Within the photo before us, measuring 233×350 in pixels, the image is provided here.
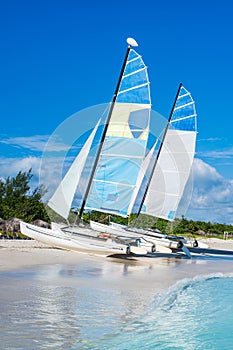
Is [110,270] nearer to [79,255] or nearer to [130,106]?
[79,255]

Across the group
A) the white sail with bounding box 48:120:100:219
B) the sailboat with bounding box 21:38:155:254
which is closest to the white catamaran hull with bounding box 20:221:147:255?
the sailboat with bounding box 21:38:155:254

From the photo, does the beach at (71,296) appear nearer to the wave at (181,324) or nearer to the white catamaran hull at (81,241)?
the wave at (181,324)

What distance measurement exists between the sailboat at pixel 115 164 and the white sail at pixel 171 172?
242 inches

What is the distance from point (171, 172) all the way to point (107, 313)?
2260cm

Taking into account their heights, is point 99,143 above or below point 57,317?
above

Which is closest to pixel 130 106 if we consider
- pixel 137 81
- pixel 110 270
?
pixel 137 81

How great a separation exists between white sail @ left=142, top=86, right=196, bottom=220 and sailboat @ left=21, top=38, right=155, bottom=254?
6139mm

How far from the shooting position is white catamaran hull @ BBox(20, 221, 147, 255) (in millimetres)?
20422

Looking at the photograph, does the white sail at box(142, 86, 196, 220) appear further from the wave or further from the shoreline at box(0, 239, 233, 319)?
the wave

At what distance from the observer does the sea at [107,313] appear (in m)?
6.93

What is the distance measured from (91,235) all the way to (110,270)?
17.5ft

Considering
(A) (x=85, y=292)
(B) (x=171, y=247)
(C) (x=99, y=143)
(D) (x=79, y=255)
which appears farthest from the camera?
(B) (x=171, y=247)

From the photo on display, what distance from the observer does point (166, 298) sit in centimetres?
1130

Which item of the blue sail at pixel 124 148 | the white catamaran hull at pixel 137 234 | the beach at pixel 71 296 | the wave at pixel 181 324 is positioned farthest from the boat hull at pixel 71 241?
the wave at pixel 181 324
